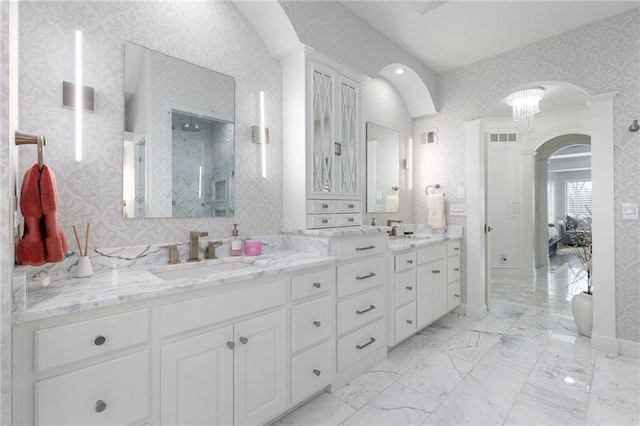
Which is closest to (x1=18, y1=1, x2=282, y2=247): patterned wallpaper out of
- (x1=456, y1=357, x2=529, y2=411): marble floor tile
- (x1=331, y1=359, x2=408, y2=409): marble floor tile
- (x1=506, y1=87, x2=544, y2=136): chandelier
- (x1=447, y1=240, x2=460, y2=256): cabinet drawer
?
(x1=331, y1=359, x2=408, y2=409): marble floor tile

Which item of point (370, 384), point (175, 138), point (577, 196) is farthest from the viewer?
point (577, 196)

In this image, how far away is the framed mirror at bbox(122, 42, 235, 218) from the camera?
1727 millimetres

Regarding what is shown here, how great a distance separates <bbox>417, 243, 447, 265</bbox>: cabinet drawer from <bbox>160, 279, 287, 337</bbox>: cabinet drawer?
1.57m

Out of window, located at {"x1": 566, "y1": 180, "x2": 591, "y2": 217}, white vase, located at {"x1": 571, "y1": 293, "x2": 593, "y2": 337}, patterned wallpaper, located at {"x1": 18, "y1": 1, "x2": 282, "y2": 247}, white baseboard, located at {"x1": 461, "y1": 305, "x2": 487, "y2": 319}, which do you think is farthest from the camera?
window, located at {"x1": 566, "y1": 180, "x2": 591, "y2": 217}

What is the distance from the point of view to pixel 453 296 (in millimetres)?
3361

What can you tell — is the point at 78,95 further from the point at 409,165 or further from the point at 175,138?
the point at 409,165

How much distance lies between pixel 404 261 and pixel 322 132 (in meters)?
1.25

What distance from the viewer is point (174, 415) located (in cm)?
131

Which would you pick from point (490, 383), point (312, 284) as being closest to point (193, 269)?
point (312, 284)

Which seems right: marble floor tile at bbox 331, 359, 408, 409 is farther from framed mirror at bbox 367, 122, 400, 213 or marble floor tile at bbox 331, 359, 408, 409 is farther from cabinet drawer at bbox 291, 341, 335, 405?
framed mirror at bbox 367, 122, 400, 213

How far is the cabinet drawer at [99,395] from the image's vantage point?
3.41ft

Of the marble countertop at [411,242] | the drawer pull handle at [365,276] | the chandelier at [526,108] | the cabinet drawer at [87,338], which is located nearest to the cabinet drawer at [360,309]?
the drawer pull handle at [365,276]

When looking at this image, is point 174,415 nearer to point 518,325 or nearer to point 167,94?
point 167,94

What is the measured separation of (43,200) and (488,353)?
3.03 meters
